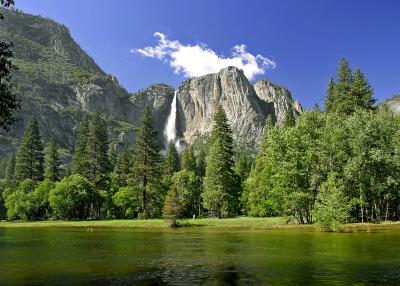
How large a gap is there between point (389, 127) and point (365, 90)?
28020 mm

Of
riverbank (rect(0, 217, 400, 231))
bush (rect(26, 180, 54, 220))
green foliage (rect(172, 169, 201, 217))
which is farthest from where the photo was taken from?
green foliage (rect(172, 169, 201, 217))

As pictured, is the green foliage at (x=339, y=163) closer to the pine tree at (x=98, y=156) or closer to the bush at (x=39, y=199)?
the pine tree at (x=98, y=156)

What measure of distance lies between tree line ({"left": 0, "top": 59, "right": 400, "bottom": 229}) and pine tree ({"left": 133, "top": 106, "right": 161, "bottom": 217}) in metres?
0.19

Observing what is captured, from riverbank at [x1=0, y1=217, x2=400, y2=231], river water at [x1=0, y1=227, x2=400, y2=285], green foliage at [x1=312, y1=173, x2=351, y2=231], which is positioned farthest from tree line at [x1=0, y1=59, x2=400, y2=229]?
river water at [x1=0, y1=227, x2=400, y2=285]

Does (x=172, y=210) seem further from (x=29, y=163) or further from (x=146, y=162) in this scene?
(x=29, y=163)

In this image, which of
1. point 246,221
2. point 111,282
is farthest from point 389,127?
point 111,282

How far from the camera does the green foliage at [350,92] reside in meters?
85.5

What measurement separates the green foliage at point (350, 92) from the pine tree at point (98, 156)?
50.3m

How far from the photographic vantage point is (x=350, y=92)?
8600cm

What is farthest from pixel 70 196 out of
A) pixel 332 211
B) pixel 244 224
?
pixel 332 211

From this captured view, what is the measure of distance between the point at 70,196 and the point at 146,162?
52.9ft

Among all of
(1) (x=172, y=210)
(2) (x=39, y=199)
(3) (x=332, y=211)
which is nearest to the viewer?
(3) (x=332, y=211)

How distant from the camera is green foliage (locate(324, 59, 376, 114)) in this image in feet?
281

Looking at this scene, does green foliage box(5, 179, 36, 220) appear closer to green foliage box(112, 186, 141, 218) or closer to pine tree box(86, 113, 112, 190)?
pine tree box(86, 113, 112, 190)
